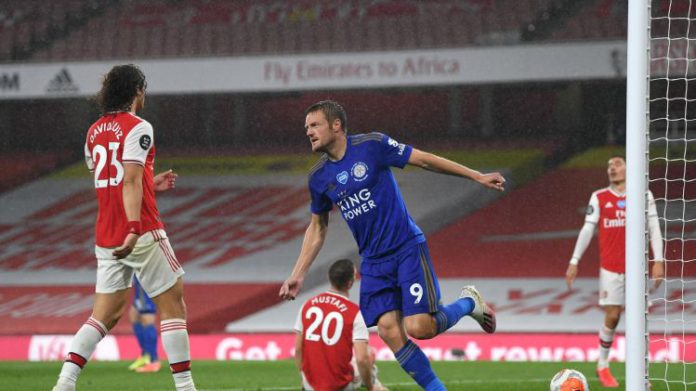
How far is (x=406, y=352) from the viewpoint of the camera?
6.05 meters

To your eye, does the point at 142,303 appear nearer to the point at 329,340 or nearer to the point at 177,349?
the point at 329,340

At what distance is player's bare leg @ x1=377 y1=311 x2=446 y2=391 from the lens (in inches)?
237

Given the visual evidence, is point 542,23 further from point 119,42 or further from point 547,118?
point 119,42

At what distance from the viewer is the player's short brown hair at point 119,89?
5801mm

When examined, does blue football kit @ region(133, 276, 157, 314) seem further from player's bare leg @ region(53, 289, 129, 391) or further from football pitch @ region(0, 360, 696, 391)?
player's bare leg @ region(53, 289, 129, 391)

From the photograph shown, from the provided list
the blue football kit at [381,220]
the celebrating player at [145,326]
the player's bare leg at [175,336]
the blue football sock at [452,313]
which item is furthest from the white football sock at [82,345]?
the celebrating player at [145,326]

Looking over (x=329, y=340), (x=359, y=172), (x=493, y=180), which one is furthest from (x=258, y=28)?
(x=493, y=180)

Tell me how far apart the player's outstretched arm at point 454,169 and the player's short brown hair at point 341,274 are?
3.79 ft

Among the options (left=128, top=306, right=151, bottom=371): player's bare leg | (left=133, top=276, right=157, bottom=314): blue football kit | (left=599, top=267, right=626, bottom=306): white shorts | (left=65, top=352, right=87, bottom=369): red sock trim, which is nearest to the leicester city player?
(left=65, top=352, right=87, bottom=369): red sock trim

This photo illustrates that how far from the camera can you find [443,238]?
18516 millimetres

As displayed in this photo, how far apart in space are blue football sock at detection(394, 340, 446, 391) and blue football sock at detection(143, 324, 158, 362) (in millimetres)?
5673

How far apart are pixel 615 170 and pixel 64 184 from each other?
46.4 ft

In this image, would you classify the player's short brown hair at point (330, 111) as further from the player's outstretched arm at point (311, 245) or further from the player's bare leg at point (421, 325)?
the player's bare leg at point (421, 325)

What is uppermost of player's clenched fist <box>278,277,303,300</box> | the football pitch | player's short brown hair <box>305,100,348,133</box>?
player's short brown hair <box>305,100,348,133</box>
